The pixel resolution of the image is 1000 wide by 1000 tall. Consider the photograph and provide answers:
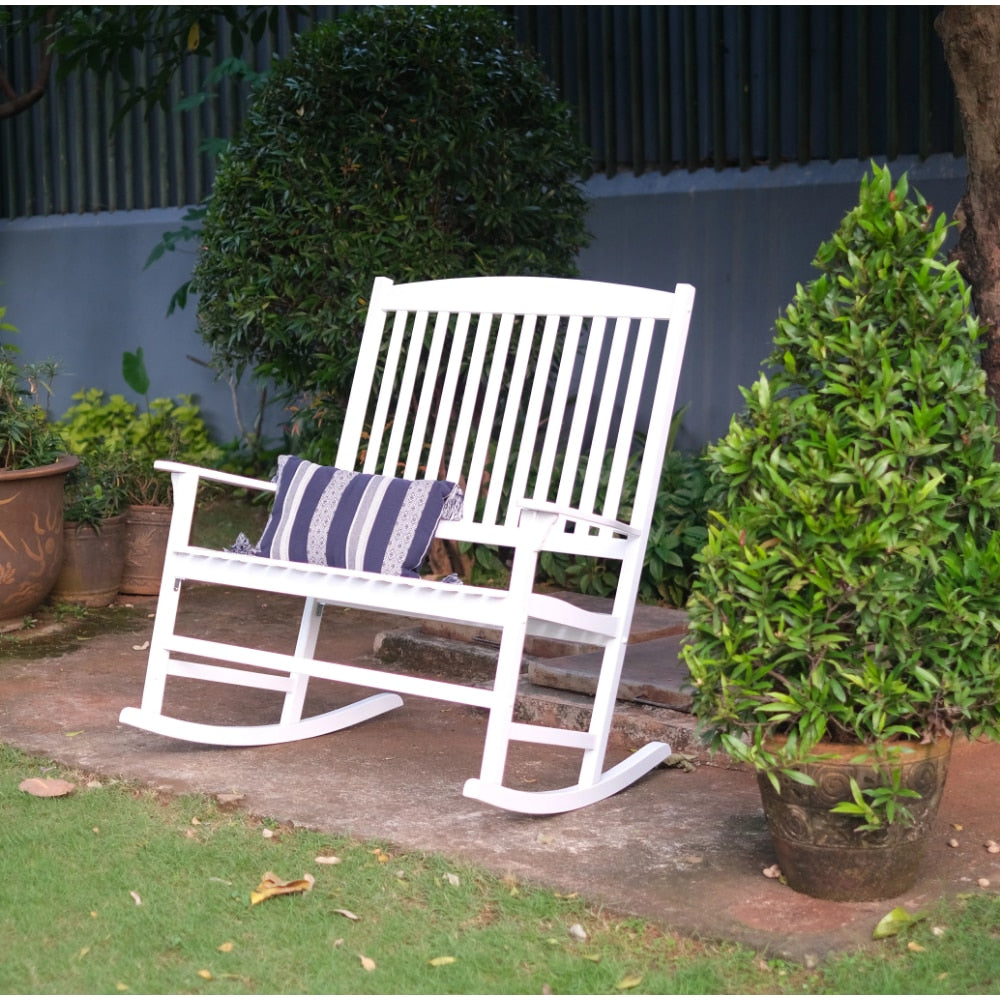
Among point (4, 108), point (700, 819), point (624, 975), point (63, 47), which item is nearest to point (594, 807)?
point (700, 819)

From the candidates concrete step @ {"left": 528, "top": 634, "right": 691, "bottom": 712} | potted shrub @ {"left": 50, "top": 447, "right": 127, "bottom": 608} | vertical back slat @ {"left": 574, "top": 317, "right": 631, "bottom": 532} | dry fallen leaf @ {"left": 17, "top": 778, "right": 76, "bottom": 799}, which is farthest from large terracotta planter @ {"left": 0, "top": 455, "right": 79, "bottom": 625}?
vertical back slat @ {"left": 574, "top": 317, "right": 631, "bottom": 532}

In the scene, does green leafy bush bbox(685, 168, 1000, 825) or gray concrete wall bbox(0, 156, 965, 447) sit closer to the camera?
green leafy bush bbox(685, 168, 1000, 825)

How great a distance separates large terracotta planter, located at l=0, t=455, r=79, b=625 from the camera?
4637 millimetres

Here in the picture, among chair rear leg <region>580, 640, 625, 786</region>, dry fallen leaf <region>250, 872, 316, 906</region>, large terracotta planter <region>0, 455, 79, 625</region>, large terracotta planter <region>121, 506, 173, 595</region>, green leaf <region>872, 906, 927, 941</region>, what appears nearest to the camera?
green leaf <region>872, 906, 927, 941</region>

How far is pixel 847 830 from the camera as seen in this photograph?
99.3 inches

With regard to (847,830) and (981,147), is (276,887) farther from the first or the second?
(981,147)

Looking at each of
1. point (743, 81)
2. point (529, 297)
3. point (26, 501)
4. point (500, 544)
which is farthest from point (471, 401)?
point (743, 81)

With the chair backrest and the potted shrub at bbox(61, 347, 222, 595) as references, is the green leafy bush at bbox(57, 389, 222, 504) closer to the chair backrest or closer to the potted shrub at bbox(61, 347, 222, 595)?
the potted shrub at bbox(61, 347, 222, 595)

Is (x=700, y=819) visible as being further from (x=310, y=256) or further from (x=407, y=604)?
(x=310, y=256)

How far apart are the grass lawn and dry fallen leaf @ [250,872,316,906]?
0.05 ft

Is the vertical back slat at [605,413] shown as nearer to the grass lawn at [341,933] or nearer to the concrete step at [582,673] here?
the concrete step at [582,673]

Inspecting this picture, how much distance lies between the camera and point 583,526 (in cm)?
346

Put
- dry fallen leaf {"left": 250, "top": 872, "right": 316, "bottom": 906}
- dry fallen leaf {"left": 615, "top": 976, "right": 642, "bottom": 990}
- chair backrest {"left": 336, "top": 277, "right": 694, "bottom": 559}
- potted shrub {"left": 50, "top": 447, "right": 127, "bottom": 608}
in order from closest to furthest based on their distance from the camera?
1. dry fallen leaf {"left": 615, "top": 976, "right": 642, "bottom": 990}
2. dry fallen leaf {"left": 250, "top": 872, "right": 316, "bottom": 906}
3. chair backrest {"left": 336, "top": 277, "right": 694, "bottom": 559}
4. potted shrub {"left": 50, "top": 447, "right": 127, "bottom": 608}

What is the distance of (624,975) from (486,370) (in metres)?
2.97
